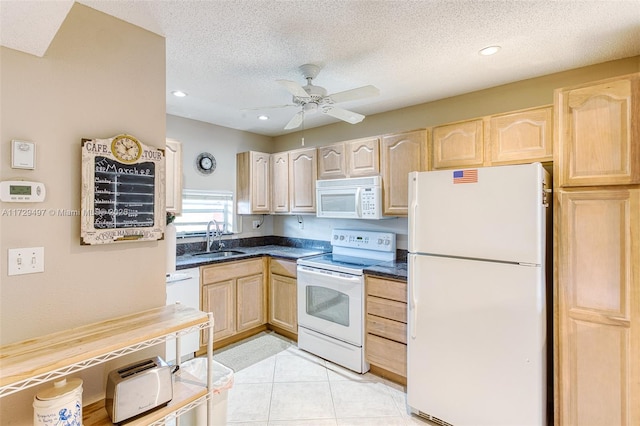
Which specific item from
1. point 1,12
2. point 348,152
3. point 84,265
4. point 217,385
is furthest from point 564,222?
point 1,12

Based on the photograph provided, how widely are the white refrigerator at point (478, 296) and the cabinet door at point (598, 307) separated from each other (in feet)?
0.42

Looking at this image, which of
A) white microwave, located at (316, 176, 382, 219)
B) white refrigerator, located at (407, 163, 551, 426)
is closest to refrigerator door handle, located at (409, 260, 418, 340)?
white refrigerator, located at (407, 163, 551, 426)

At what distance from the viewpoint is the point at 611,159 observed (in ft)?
5.52

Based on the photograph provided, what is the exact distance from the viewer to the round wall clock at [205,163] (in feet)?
12.1

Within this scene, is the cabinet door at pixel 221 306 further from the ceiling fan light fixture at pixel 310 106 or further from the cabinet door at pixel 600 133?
the cabinet door at pixel 600 133

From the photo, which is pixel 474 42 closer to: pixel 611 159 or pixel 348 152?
pixel 611 159

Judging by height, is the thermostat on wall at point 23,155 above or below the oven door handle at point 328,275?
above

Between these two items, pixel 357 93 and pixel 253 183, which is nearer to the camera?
pixel 357 93

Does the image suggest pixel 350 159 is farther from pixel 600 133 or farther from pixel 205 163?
pixel 600 133

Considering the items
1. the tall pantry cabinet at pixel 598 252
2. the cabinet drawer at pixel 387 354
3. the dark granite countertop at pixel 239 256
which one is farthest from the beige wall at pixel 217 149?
the tall pantry cabinet at pixel 598 252

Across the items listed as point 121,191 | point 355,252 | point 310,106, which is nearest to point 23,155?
point 121,191

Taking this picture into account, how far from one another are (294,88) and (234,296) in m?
2.28

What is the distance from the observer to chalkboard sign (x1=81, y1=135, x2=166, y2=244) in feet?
4.97

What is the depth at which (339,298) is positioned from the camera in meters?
2.90
